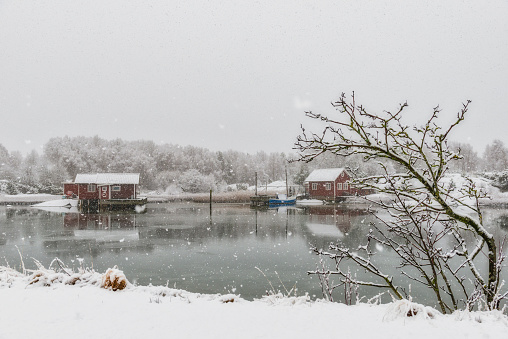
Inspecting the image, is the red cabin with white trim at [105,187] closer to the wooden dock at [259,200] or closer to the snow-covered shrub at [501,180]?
the wooden dock at [259,200]

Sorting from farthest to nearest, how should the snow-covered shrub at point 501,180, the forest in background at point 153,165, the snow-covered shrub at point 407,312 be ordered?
the forest in background at point 153,165
the snow-covered shrub at point 501,180
the snow-covered shrub at point 407,312

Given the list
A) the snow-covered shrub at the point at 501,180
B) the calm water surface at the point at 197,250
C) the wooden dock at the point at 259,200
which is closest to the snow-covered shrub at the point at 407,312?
the calm water surface at the point at 197,250

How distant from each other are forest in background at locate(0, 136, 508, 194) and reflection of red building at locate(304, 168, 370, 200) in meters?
5.89

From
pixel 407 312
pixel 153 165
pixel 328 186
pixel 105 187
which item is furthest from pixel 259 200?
pixel 153 165

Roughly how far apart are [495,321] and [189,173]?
2800 inches

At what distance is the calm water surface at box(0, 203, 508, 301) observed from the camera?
10125 millimetres

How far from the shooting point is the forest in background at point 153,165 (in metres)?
66.8

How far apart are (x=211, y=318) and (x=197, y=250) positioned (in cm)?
1125

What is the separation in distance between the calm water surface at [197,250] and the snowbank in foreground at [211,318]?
332 cm

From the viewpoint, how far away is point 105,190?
45594mm

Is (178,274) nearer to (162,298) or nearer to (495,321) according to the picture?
(162,298)

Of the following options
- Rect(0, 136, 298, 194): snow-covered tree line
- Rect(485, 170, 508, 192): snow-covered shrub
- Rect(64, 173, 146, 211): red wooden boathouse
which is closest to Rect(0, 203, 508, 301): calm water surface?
Rect(64, 173, 146, 211): red wooden boathouse

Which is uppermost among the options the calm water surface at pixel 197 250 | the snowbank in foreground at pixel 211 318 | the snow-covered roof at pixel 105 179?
the snow-covered roof at pixel 105 179

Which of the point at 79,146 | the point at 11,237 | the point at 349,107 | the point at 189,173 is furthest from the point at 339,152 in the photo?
the point at 79,146
